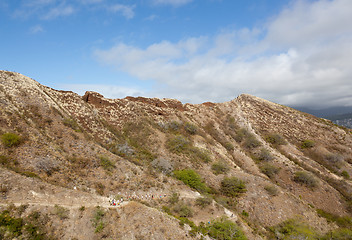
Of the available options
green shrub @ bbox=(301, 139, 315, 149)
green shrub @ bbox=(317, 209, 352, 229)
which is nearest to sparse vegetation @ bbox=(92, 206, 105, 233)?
green shrub @ bbox=(317, 209, 352, 229)

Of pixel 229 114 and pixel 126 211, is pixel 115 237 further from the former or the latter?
pixel 229 114

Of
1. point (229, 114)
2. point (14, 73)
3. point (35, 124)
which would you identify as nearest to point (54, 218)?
point (35, 124)

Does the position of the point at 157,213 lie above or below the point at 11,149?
below

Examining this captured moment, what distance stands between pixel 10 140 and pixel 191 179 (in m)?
22.3

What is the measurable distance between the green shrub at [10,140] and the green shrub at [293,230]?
31661 millimetres

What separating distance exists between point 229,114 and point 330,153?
87.2ft

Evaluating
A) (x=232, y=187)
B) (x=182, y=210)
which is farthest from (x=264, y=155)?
(x=182, y=210)

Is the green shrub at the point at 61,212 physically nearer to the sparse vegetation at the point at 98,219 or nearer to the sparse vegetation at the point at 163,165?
the sparse vegetation at the point at 98,219

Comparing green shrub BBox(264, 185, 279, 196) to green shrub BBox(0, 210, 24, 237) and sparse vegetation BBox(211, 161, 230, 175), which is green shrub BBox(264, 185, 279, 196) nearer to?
sparse vegetation BBox(211, 161, 230, 175)

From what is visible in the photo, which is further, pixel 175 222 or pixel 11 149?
pixel 11 149

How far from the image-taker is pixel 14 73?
103 ft

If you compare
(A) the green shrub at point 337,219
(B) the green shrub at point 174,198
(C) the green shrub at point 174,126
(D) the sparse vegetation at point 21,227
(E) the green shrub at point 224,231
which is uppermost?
(C) the green shrub at point 174,126

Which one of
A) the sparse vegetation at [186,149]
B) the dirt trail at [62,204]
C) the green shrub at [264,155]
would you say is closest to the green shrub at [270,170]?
the green shrub at [264,155]

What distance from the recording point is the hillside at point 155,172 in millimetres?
14797
